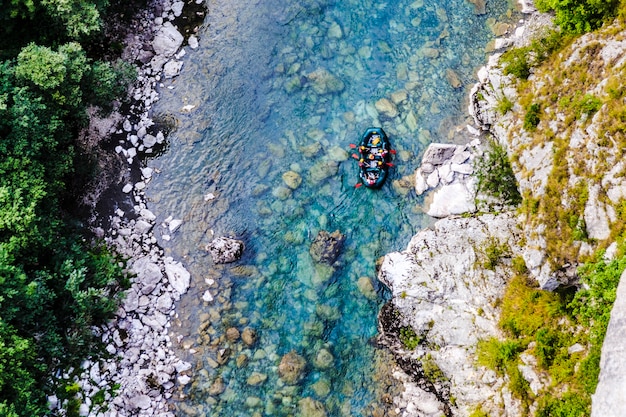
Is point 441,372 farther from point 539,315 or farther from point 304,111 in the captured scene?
point 304,111

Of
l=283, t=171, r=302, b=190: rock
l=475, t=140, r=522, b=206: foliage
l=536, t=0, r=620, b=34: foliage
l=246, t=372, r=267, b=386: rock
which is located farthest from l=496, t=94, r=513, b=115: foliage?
l=246, t=372, r=267, b=386: rock

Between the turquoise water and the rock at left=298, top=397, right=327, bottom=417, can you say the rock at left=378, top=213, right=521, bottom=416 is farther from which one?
the rock at left=298, top=397, right=327, bottom=417

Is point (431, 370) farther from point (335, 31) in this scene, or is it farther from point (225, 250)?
point (335, 31)

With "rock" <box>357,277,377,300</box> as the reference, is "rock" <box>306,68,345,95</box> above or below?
above

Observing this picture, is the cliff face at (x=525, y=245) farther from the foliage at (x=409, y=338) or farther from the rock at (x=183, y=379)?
the rock at (x=183, y=379)

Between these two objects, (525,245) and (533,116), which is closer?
(525,245)

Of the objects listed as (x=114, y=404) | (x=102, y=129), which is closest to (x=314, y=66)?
(x=102, y=129)

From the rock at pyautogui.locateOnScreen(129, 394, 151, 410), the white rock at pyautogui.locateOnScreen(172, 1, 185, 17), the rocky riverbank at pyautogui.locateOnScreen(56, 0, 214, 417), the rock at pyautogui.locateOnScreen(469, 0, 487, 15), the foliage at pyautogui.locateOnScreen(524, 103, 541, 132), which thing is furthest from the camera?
the white rock at pyautogui.locateOnScreen(172, 1, 185, 17)

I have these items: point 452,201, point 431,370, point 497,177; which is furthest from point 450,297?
point 497,177
